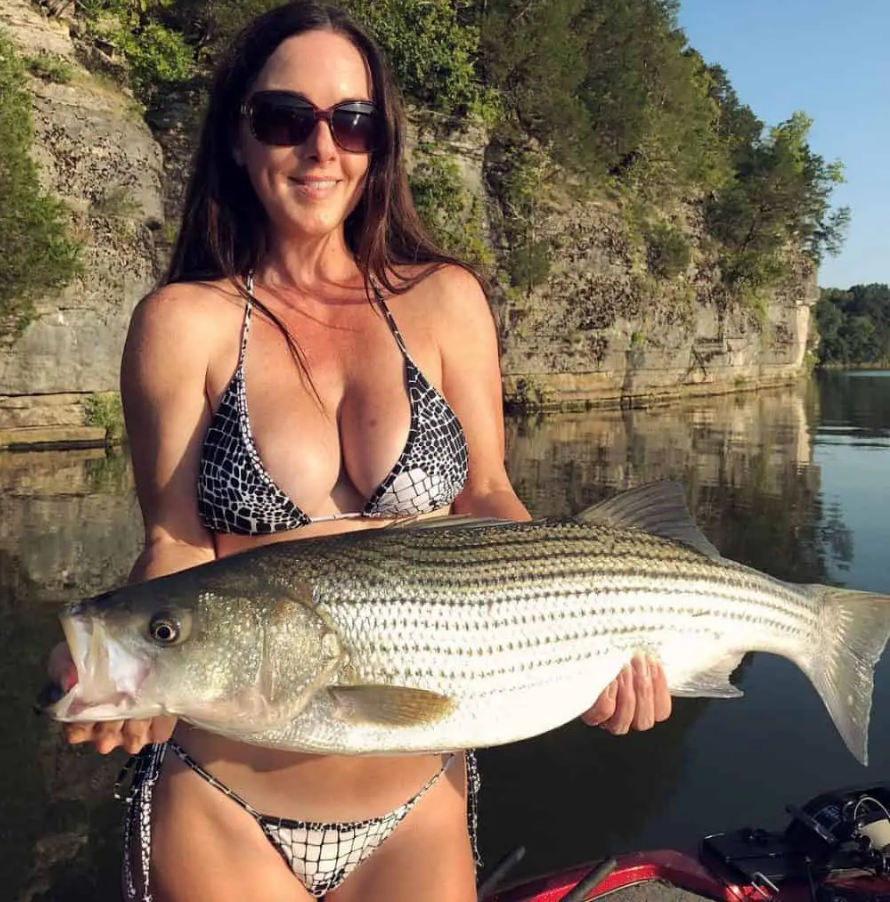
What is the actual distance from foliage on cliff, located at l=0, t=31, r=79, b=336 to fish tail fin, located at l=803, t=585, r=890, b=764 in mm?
23137

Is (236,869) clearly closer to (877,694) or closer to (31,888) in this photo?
(31,888)

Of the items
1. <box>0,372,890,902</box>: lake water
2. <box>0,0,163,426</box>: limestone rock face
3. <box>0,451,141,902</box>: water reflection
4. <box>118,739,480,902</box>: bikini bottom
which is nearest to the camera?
<box>118,739,480,902</box>: bikini bottom

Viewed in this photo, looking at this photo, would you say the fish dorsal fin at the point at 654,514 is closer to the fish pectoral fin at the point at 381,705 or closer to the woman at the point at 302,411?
the woman at the point at 302,411

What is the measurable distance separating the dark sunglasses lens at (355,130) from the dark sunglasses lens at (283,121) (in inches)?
4.0

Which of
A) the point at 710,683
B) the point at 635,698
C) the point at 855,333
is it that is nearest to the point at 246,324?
the point at 635,698

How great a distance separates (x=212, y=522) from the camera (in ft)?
9.27

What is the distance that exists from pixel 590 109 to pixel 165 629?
Answer: 4492 cm

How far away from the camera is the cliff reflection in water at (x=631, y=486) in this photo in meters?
6.14

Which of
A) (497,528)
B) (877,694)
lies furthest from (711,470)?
(497,528)

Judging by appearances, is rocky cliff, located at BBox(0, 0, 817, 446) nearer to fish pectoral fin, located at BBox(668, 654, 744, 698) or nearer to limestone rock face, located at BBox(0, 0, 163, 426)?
limestone rock face, located at BBox(0, 0, 163, 426)

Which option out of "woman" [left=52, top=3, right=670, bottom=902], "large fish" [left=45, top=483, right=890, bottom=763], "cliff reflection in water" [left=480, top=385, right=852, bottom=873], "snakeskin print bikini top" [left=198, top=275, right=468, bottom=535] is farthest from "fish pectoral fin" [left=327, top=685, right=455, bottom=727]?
"cliff reflection in water" [left=480, top=385, right=852, bottom=873]


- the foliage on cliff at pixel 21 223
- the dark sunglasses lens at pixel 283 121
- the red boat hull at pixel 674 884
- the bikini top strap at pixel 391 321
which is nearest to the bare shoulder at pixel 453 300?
the bikini top strap at pixel 391 321

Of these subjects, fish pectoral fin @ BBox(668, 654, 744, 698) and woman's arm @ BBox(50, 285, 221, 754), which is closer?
woman's arm @ BBox(50, 285, 221, 754)

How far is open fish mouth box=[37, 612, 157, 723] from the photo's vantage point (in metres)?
2.14
